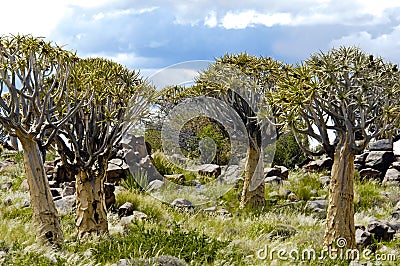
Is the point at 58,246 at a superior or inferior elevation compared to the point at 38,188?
inferior

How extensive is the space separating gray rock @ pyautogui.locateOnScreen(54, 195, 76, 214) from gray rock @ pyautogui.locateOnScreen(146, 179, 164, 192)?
113 inches

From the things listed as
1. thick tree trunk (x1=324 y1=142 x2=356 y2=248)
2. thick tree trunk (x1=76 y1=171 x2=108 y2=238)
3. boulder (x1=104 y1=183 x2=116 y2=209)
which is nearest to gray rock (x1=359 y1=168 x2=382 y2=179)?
boulder (x1=104 y1=183 x2=116 y2=209)

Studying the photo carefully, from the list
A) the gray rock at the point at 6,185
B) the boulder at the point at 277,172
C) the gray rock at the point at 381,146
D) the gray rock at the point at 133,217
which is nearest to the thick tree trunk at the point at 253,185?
the gray rock at the point at 133,217

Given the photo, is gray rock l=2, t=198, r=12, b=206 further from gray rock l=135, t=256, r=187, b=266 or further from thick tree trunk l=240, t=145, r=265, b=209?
gray rock l=135, t=256, r=187, b=266

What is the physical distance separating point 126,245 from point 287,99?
3514 millimetres

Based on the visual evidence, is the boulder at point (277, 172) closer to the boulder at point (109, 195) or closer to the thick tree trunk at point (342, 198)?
the boulder at point (109, 195)

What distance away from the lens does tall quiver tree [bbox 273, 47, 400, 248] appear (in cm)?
811

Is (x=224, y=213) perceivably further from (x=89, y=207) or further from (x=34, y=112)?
(x=34, y=112)

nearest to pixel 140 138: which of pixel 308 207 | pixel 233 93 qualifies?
pixel 233 93

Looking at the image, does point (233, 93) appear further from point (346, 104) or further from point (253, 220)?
point (346, 104)

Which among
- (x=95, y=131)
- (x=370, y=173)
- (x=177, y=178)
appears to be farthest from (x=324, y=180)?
(x=95, y=131)

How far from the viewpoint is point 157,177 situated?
16.6 metres

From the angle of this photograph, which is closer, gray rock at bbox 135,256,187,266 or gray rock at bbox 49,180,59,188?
gray rock at bbox 135,256,187,266

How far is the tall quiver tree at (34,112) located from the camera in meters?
8.30
